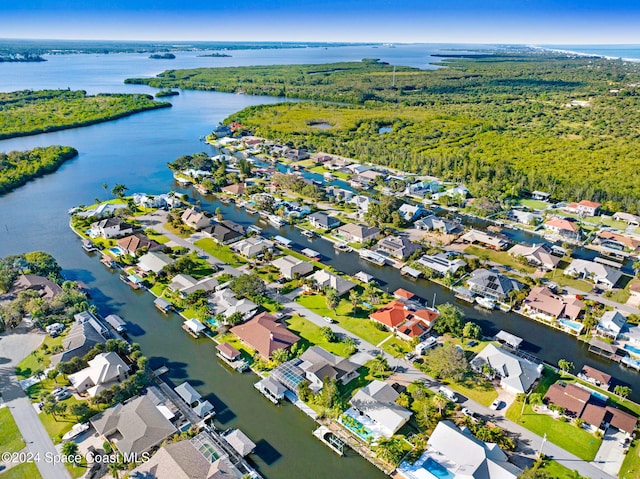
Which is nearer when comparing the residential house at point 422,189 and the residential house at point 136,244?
the residential house at point 136,244

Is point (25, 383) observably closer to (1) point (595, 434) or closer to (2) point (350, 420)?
(2) point (350, 420)

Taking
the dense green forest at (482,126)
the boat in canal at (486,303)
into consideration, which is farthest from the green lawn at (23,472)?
the dense green forest at (482,126)

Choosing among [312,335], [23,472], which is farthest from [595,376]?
[23,472]

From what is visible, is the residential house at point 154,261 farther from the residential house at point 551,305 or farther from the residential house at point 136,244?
the residential house at point 551,305

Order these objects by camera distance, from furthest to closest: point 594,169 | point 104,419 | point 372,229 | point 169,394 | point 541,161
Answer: point 541,161
point 594,169
point 372,229
point 169,394
point 104,419

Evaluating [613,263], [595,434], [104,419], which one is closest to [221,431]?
[104,419]
